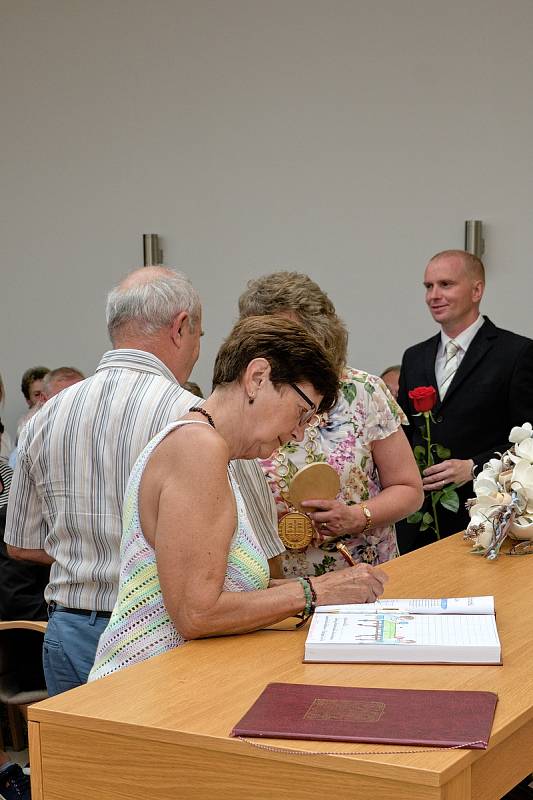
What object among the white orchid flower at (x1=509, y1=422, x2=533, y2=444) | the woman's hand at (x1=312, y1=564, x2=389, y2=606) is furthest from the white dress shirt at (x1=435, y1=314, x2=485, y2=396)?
the woman's hand at (x1=312, y1=564, x2=389, y2=606)

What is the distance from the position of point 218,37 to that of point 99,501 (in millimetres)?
6143

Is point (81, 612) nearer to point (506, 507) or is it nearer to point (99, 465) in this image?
point (99, 465)

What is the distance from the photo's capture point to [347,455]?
3264 millimetres

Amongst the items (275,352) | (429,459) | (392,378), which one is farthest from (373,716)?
(392,378)

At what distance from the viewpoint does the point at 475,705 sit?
6.08 feet

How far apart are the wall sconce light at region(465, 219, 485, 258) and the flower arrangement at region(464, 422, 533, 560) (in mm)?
4103

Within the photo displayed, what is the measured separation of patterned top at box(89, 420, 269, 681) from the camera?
88.2 inches

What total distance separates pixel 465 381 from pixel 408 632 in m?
2.80

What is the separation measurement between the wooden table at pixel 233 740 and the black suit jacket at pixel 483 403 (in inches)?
98.0

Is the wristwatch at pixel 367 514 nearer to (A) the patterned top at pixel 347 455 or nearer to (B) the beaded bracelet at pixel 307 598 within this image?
(A) the patterned top at pixel 347 455

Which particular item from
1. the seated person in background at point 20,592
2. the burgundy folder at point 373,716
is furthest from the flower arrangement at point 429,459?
the burgundy folder at point 373,716

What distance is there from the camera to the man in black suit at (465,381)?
477 centimetres

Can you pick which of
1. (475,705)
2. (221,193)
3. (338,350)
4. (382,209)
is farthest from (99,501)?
(221,193)

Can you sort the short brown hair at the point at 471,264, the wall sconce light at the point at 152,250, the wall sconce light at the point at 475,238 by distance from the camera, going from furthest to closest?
the wall sconce light at the point at 152,250, the wall sconce light at the point at 475,238, the short brown hair at the point at 471,264
